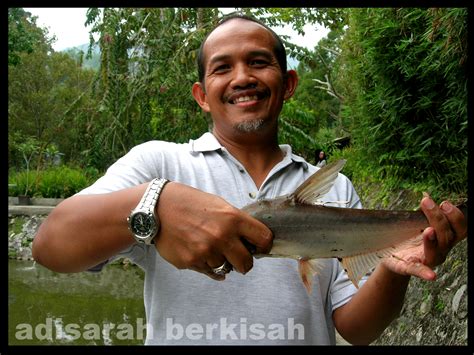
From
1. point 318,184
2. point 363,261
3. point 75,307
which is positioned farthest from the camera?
point 75,307

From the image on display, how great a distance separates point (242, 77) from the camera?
173 cm

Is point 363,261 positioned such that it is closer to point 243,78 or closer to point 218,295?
point 218,295

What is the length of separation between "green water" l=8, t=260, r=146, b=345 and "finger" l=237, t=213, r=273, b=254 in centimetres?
565

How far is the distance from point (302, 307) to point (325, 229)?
420mm

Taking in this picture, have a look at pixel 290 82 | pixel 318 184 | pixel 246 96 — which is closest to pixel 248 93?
pixel 246 96

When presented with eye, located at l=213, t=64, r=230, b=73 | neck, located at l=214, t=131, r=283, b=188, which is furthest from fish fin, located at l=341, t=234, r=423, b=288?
eye, located at l=213, t=64, r=230, b=73

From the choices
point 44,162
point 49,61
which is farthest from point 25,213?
point 49,61

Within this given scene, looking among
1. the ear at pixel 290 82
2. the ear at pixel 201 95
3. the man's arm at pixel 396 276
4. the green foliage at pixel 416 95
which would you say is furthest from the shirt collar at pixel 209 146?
Answer: the green foliage at pixel 416 95

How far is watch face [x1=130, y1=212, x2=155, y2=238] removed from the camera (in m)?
1.22

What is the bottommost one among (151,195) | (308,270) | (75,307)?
(75,307)

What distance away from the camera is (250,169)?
1.89 m

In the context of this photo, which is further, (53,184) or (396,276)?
(53,184)

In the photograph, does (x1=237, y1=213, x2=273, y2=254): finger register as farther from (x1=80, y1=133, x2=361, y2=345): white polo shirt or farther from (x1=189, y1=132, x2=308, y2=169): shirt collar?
(x1=189, y1=132, x2=308, y2=169): shirt collar

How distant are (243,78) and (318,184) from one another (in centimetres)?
55
